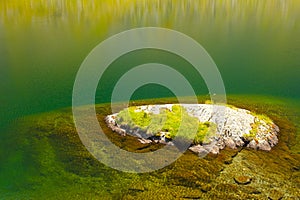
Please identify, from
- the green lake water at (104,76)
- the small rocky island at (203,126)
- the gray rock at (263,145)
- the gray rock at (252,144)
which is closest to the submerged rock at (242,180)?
the green lake water at (104,76)

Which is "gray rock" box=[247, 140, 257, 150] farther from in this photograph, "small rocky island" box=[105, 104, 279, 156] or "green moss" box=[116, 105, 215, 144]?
"green moss" box=[116, 105, 215, 144]

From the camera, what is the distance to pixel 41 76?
2539 cm

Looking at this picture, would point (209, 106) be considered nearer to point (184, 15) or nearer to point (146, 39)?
point (146, 39)

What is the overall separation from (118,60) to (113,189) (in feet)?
56.4

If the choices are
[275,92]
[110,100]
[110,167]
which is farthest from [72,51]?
[110,167]

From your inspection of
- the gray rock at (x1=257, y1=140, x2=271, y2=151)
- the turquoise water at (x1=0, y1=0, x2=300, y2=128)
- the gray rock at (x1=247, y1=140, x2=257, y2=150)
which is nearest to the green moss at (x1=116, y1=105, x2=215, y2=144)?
the gray rock at (x1=247, y1=140, x2=257, y2=150)

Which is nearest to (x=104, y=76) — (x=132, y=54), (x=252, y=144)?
(x=132, y=54)

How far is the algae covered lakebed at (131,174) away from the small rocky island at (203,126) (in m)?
0.40

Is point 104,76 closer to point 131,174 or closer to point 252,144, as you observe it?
point 131,174

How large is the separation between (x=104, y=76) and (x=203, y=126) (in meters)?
11.6

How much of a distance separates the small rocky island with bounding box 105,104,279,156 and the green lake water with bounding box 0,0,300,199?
4.27 feet

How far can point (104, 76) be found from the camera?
25.3 meters

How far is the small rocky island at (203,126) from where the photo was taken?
15.1 meters

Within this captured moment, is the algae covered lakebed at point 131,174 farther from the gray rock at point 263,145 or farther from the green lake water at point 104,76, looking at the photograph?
the gray rock at point 263,145
